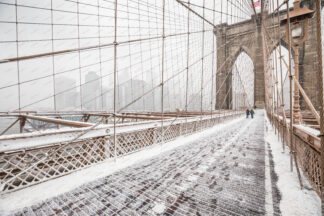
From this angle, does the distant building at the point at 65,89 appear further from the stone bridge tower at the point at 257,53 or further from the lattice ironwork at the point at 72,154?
the stone bridge tower at the point at 257,53

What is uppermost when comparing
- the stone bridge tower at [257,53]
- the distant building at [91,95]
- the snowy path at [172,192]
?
the stone bridge tower at [257,53]

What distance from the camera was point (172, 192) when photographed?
4.26 ft

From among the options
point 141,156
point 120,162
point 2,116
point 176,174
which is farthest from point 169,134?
point 2,116

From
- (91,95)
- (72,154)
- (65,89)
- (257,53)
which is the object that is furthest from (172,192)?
(257,53)

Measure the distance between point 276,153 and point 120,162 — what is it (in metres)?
2.33

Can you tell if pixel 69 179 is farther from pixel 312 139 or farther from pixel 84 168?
pixel 312 139

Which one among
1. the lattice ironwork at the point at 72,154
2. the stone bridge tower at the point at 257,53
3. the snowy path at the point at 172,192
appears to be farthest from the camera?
the stone bridge tower at the point at 257,53

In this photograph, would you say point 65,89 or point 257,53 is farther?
point 257,53

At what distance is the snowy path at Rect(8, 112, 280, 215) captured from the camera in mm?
1087

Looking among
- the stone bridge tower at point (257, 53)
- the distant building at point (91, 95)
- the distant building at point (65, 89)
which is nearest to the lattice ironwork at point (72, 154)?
the distant building at point (65, 89)

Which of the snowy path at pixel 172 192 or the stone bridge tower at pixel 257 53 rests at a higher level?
the stone bridge tower at pixel 257 53

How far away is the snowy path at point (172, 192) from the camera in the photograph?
1.09 metres

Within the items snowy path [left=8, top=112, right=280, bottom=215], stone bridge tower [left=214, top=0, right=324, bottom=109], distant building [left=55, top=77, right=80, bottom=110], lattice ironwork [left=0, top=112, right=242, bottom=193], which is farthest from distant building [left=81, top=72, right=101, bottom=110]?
stone bridge tower [left=214, top=0, right=324, bottom=109]

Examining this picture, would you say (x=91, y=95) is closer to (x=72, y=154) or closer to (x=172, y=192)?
(x=72, y=154)
